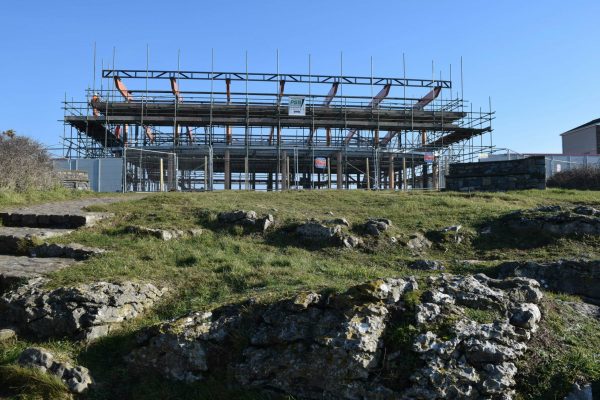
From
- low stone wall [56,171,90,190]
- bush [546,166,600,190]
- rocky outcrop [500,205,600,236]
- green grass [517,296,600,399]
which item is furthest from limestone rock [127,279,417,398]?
bush [546,166,600,190]

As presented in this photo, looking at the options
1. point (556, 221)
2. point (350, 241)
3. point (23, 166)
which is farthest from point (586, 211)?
point (23, 166)

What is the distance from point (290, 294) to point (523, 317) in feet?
7.09

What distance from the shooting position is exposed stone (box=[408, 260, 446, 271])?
7.01 metres

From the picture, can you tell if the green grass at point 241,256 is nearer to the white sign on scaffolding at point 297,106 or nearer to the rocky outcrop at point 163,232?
the rocky outcrop at point 163,232

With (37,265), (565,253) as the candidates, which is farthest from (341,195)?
(37,265)

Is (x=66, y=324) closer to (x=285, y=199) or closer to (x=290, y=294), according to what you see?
(x=290, y=294)

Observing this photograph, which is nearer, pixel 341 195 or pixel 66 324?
pixel 66 324

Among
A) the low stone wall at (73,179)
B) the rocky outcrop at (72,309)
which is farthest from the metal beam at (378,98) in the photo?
the rocky outcrop at (72,309)

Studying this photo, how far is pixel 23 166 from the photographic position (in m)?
13.6

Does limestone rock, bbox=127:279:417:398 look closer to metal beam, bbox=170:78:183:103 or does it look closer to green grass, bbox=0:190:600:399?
green grass, bbox=0:190:600:399

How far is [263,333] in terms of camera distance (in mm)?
4598

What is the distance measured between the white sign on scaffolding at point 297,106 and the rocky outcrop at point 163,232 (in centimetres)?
2200

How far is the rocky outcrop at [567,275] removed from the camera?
586cm

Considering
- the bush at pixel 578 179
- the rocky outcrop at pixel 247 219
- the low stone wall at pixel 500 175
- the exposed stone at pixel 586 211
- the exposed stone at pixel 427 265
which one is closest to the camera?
the exposed stone at pixel 427 265
